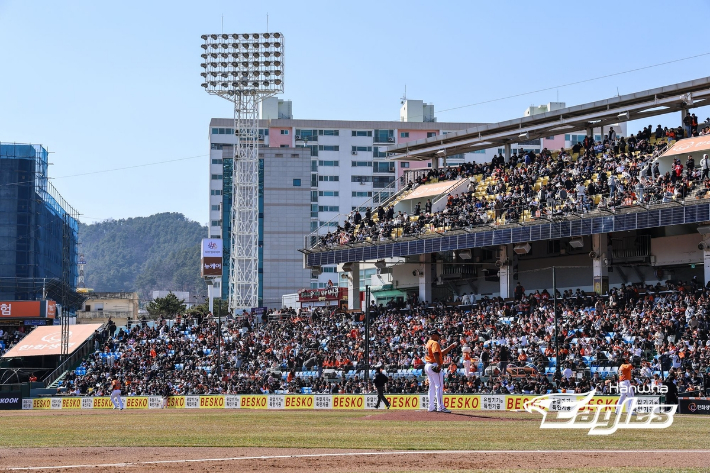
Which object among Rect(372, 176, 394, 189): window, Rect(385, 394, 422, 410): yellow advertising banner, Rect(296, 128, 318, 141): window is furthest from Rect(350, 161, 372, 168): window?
Rect(385, 394, 422, 410): yellow advertising banner

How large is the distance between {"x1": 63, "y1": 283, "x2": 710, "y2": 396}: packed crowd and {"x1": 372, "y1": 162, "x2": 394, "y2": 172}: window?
266 feet

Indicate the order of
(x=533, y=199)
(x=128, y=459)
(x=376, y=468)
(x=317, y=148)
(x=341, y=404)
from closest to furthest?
(x=376, y=468) < (x=128, y=459) < (x=341, y=404) < (x=533, y=199) < (x=317, y=148)

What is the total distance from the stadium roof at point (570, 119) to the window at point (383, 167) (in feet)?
246

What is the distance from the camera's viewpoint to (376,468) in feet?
50.2

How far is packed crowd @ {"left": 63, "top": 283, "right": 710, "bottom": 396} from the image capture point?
4359cm

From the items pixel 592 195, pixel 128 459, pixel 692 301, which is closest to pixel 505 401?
pixel 692 301

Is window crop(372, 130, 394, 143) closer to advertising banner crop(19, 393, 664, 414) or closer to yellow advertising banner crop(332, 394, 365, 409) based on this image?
advertising banner crop(19, 393, 664, 414)

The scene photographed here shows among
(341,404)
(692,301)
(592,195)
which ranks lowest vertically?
(341,404)

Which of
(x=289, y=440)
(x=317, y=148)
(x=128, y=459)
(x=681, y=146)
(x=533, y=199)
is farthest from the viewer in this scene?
(x=317, y=148)

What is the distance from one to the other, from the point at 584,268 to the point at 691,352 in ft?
54.5

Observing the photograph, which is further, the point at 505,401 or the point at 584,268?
the point at 584,268

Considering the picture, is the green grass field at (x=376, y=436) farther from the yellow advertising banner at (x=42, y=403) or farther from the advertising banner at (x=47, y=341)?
the advertising banner at (x=47, y=341)

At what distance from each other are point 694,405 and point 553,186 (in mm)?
22380

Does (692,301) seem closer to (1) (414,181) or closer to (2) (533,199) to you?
(2) (533,199)
